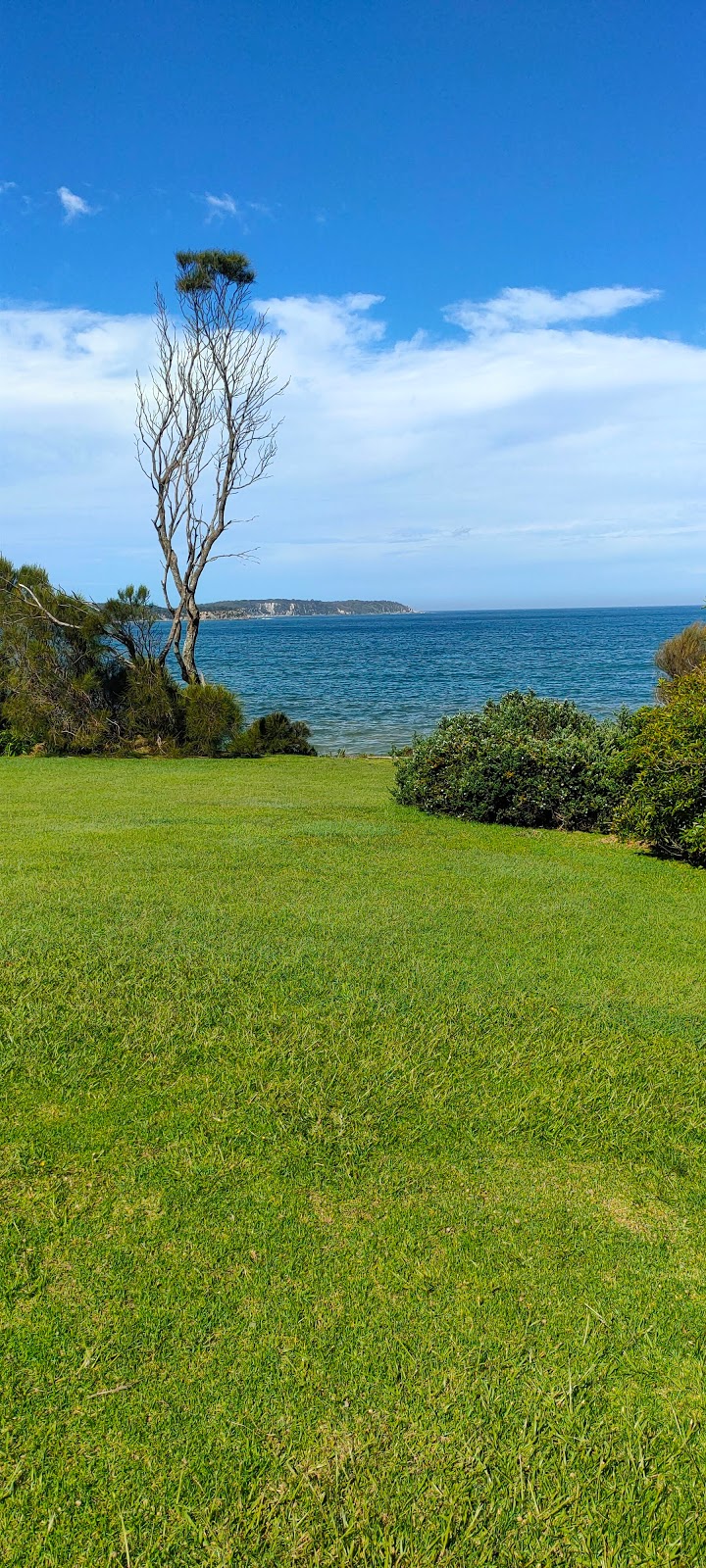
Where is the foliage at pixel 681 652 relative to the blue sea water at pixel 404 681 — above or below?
above

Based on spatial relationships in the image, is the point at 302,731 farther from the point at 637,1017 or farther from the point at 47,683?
the point at 637,1017

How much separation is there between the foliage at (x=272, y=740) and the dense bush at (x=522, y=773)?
26.0 ft

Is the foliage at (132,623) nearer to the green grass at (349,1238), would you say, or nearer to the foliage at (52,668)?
the foliage at (52,668)

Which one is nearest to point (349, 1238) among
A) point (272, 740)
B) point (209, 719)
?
point (209, 719)

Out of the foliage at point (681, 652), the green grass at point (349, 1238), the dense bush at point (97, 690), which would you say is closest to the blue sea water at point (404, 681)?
the dense bush at point (97, 690)

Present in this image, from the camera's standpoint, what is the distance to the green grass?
210 centimetres

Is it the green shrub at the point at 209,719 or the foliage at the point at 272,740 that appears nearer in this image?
the green shrub at the point at 209,719

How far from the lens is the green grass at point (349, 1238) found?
2.10m

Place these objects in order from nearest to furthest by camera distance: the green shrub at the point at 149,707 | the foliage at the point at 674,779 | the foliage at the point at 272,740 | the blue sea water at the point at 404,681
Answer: the foliage at the point at 674,779 < the green shrub at the point at 149,707 < the foliage at the point at 272,740 < the blue sea water at the point at 404,681

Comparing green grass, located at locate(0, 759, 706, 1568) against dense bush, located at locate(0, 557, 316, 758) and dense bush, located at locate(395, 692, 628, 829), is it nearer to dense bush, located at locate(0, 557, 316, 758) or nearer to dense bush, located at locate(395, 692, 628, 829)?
dense bush, located at locate(395, 692, 628, 829)

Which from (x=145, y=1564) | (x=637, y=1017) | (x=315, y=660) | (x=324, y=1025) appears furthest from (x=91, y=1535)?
(x=315, y=660)

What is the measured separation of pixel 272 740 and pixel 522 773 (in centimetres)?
927

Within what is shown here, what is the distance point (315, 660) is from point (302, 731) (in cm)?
4423

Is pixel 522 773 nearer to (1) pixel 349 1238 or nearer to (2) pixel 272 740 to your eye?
(1) pixel 349 1238
